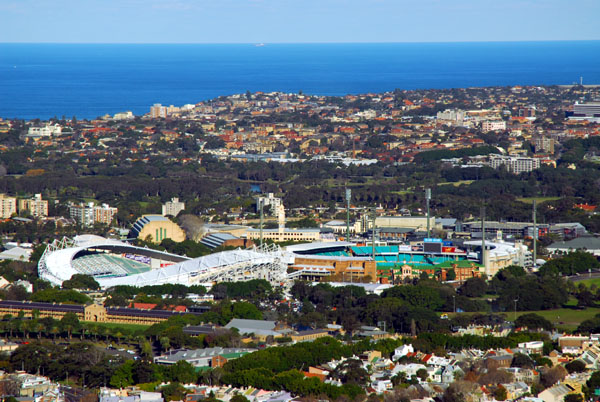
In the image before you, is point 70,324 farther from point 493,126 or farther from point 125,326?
point 493,126

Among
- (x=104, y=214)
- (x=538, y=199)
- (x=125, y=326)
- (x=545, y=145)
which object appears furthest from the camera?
(x=545, y=145)

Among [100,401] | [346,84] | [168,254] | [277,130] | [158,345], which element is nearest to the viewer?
[100,401]

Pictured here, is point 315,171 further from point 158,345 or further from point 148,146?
point 158,345

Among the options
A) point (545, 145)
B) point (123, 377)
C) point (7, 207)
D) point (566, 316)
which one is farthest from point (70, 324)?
point (545, 145)

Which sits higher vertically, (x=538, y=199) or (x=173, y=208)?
(x=173, y=208)

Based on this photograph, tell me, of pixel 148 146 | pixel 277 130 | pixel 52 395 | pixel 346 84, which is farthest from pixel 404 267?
pixel 346 84

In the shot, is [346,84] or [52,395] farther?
[346,84]

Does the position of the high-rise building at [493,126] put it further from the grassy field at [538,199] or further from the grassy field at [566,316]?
the grassy field at [566,316]
